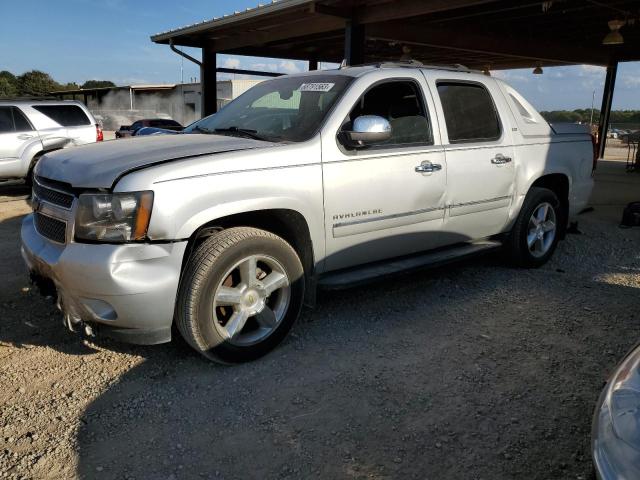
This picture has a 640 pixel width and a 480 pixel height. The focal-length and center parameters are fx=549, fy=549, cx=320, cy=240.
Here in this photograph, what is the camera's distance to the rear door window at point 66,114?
34.5ft

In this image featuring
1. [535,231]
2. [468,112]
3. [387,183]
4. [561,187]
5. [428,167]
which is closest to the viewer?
A: [387,183]

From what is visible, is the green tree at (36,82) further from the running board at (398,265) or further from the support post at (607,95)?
the running board at (398,265)

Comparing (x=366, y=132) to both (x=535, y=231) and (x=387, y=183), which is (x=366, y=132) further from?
(x=535, y=231)

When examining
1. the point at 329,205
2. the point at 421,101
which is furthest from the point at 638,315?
the point at 329,205

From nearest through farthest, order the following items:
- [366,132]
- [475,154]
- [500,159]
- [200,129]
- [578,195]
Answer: [366,132] < [200,129] < [475,154] < [500,159] < [578,195]

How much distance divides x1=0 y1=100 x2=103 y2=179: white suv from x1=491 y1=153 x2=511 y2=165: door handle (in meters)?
7.66

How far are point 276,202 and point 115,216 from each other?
0.94 metres

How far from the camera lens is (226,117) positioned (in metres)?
4.49

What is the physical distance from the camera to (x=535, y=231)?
5.45 metres

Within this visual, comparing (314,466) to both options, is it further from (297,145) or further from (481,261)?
(481,261)

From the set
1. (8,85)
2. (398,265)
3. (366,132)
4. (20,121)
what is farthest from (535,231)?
(8,85)

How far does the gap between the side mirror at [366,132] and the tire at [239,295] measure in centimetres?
83

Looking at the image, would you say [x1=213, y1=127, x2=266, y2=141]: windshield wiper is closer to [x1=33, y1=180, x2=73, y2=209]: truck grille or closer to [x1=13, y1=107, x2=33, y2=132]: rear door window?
[x1=33, y1=180, x2=73, y2=209]: truck grille

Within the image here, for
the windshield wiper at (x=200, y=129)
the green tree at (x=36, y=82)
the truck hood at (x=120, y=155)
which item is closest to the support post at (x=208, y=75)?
the windshield wiper at (x=200, y=129)
